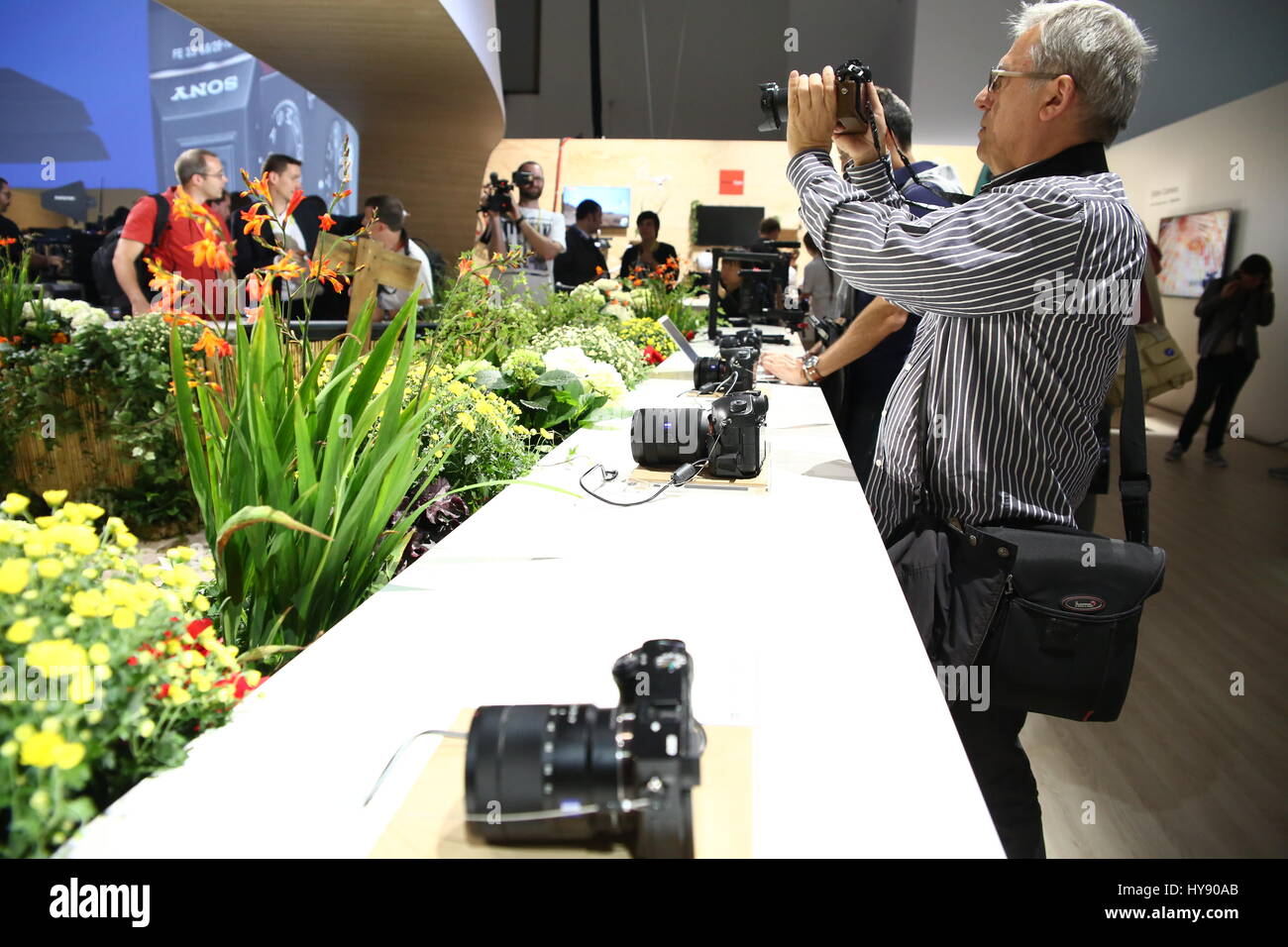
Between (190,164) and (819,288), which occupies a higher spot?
(190,164)

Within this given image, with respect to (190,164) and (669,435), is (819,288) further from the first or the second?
(669,435)

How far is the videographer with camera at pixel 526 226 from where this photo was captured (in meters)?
4.56

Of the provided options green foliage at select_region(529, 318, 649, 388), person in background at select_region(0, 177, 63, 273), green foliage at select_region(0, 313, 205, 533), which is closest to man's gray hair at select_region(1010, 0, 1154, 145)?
green foliage at select_region(529, 318, 649, 388)

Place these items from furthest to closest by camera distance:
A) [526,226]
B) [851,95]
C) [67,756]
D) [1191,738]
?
[526,226], [1191,738], [851,95], [67,756]

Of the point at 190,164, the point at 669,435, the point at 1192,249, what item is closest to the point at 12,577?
the point at 669,435

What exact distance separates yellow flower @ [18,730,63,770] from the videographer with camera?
4.00 metres

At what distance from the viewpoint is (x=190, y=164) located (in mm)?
3404

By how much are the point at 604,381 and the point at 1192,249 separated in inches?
288

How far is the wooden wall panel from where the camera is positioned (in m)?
3.73

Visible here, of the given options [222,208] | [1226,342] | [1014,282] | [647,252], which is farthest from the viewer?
[647,252]

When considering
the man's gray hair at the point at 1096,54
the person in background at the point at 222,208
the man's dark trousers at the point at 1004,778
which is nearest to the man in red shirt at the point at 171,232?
the person in background at the point at 222,208

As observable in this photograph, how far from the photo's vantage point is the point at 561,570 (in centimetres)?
112

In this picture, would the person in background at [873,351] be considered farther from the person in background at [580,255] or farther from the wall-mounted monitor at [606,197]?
the wall-mounted monitor at [606,197]
